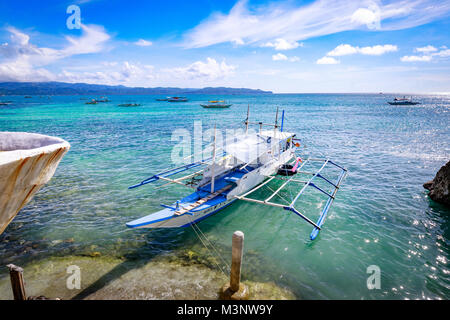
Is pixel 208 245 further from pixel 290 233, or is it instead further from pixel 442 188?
pixel 442 188

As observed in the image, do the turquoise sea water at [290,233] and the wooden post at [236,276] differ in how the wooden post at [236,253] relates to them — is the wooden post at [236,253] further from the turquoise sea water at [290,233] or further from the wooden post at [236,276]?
the turquoise sea water at [290,233]

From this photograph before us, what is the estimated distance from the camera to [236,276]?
27.6 feet

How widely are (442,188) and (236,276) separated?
52.6 feet

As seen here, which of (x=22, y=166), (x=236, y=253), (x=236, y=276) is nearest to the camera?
(x=22, y=166)

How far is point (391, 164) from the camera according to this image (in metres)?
24.1

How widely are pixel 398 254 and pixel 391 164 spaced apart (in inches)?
628

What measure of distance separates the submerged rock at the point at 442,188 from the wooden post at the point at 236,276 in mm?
15314

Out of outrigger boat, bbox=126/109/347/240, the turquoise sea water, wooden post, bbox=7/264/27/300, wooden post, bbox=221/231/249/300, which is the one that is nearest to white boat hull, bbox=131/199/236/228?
outrigger boat, bbox=126/109/347/240

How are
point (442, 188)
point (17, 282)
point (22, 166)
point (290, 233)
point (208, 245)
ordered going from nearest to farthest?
point (22, 166)
point (17, 282)
point (208, 245)
point (290, 233)
point (442, 188)

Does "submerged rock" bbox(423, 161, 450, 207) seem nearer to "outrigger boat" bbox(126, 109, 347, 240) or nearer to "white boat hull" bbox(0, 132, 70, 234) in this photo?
"outrigger boat" bbox(126, 109, 347, 240)

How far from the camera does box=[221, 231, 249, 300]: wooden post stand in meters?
8.04

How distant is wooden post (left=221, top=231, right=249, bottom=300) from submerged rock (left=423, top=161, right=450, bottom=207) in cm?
1531

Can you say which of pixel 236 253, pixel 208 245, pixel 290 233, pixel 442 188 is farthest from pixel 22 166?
pixel 442 188

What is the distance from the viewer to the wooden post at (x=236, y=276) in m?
8.04
